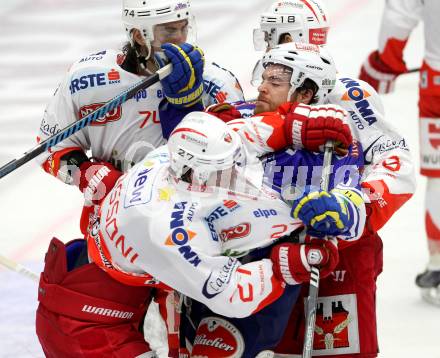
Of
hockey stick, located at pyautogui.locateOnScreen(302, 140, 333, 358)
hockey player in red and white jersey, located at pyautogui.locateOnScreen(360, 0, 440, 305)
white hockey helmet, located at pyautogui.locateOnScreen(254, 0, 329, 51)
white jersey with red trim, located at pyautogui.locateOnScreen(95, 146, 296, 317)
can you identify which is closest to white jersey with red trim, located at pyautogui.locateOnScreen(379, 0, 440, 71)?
hockey player in red and white jersey, located at pyautogui.locateOnScreen(360, 0, 440, 305)

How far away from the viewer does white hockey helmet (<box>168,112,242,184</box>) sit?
4062mm

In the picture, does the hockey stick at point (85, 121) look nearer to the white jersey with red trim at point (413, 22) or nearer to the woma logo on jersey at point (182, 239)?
the woma logo on jersey at point (182, 239)

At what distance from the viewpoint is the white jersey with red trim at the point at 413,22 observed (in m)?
6.11

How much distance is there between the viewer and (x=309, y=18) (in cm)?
518

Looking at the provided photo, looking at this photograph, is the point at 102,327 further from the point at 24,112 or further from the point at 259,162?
the point at 24,112

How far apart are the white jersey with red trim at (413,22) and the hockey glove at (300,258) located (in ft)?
7.06

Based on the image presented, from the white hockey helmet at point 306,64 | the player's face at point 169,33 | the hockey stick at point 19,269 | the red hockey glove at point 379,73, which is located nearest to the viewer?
the white hockey helmet at point 306,64

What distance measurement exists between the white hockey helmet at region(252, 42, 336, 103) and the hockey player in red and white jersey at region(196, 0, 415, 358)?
12cm

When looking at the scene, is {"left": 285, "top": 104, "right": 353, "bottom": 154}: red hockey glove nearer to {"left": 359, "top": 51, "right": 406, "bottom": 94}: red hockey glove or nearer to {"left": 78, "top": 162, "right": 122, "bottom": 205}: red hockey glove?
{"left": 78, "top": 162, "right": 122, "bottom": 205}: red hockey glove

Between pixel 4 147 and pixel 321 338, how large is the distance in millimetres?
3573

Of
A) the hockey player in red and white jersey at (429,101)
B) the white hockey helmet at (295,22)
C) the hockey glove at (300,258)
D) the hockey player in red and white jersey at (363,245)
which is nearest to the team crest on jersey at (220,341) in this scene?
the hockey glove at (300,258)

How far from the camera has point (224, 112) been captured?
4.64 m

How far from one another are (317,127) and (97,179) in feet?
3.30

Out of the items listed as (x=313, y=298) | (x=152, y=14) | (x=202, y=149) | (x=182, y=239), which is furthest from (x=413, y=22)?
Answer: (x=182, y=239)
